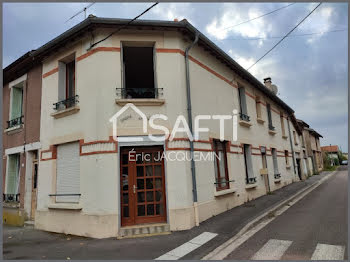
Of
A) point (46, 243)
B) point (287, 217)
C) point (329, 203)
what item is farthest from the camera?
point (329, 203)

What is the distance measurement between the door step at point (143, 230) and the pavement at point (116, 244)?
216 millimetres

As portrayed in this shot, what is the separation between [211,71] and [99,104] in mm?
4271

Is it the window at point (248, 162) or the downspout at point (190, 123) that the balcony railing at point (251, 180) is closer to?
the window at point (248, 162)

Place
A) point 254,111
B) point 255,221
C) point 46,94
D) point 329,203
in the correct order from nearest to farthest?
point 255,221
point 46,94
point 329,203
point 254,111

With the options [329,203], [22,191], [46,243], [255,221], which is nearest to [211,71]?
[255,221]

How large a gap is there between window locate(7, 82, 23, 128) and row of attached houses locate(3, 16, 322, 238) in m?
0.49

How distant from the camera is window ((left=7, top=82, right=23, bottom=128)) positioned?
9.64 metres

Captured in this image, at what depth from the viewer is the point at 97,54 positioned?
22.3 feet

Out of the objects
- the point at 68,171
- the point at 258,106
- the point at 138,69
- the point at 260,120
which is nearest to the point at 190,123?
the point at 138,69

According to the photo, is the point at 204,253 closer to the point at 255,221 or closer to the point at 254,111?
the point at 255,221

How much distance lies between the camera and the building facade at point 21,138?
8.35 metres

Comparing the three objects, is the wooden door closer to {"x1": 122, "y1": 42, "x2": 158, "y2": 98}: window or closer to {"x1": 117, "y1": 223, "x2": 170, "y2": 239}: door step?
{"x1": 117, "y1": 223, "x2": 170, "y2": 239}: door step

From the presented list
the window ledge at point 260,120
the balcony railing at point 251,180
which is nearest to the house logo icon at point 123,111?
the balcony railing at point 251,180

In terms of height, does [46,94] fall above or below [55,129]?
above
